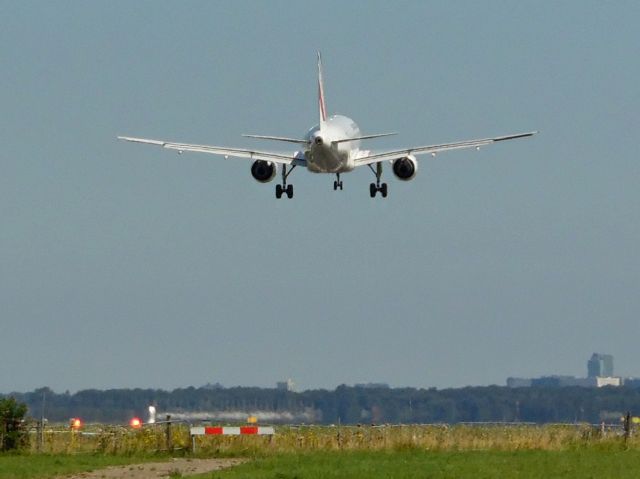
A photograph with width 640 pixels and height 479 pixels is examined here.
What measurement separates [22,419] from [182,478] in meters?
18.0

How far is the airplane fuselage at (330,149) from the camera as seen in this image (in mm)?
80938

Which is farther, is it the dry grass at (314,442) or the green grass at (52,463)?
the dry grass at (314,442)

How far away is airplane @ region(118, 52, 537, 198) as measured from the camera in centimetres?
8150

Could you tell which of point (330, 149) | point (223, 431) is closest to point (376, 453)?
point (223, 431)

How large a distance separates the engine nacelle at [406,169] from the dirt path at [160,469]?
21.4m

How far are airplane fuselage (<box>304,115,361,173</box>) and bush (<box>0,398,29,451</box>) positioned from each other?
19.4m

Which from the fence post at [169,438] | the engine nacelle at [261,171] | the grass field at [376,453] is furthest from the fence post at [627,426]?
the engine nacelle at [261,171]

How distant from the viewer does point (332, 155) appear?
268ft

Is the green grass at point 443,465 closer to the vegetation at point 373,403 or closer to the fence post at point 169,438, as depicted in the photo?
the fence post at point 169,438

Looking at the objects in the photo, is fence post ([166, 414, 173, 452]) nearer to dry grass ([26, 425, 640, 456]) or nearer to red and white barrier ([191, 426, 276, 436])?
dry grass ([26, 425, 640, 456])

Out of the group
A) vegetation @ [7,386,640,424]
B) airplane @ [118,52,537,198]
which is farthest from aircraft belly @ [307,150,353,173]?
vegetation @ [7,386,640,424]

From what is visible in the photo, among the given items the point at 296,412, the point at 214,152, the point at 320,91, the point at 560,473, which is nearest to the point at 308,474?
the point at 560,473

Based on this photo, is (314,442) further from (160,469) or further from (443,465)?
(443,465)

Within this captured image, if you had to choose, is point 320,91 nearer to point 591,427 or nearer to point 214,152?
point 214,152
